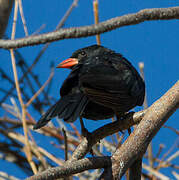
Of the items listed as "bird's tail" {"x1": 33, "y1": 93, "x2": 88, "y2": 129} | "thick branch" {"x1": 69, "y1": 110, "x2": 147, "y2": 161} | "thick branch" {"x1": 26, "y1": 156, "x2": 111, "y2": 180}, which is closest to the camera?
"thick branch" {"x1": 26, "y1": 156, "x2": 111, "y2": 180}

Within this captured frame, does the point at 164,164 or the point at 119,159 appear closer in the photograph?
the point at 119,159

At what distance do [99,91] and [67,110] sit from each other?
0.50ft

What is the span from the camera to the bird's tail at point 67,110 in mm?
1365

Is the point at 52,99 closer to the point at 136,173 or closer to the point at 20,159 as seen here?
the point at 20,159

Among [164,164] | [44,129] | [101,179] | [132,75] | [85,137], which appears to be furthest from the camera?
[44,129]

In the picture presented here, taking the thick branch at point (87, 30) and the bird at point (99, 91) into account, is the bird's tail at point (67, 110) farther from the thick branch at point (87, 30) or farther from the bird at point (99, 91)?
the thick branch at point (87, 30)

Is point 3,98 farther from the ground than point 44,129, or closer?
farther from the ground

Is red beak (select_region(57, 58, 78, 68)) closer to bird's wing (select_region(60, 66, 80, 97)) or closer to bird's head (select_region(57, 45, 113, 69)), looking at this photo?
bird's head (select_region(57, 45, 113, 69))

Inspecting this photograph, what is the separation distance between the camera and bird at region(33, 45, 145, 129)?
1429 millimetres

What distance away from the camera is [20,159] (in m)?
3.01

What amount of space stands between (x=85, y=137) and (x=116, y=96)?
213 mm

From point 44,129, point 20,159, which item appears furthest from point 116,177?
point 20,159

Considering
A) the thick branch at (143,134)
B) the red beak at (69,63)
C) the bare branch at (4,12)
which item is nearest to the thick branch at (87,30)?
the thick branch at (143,134)

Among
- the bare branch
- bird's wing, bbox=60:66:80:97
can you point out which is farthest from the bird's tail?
the bare branch
